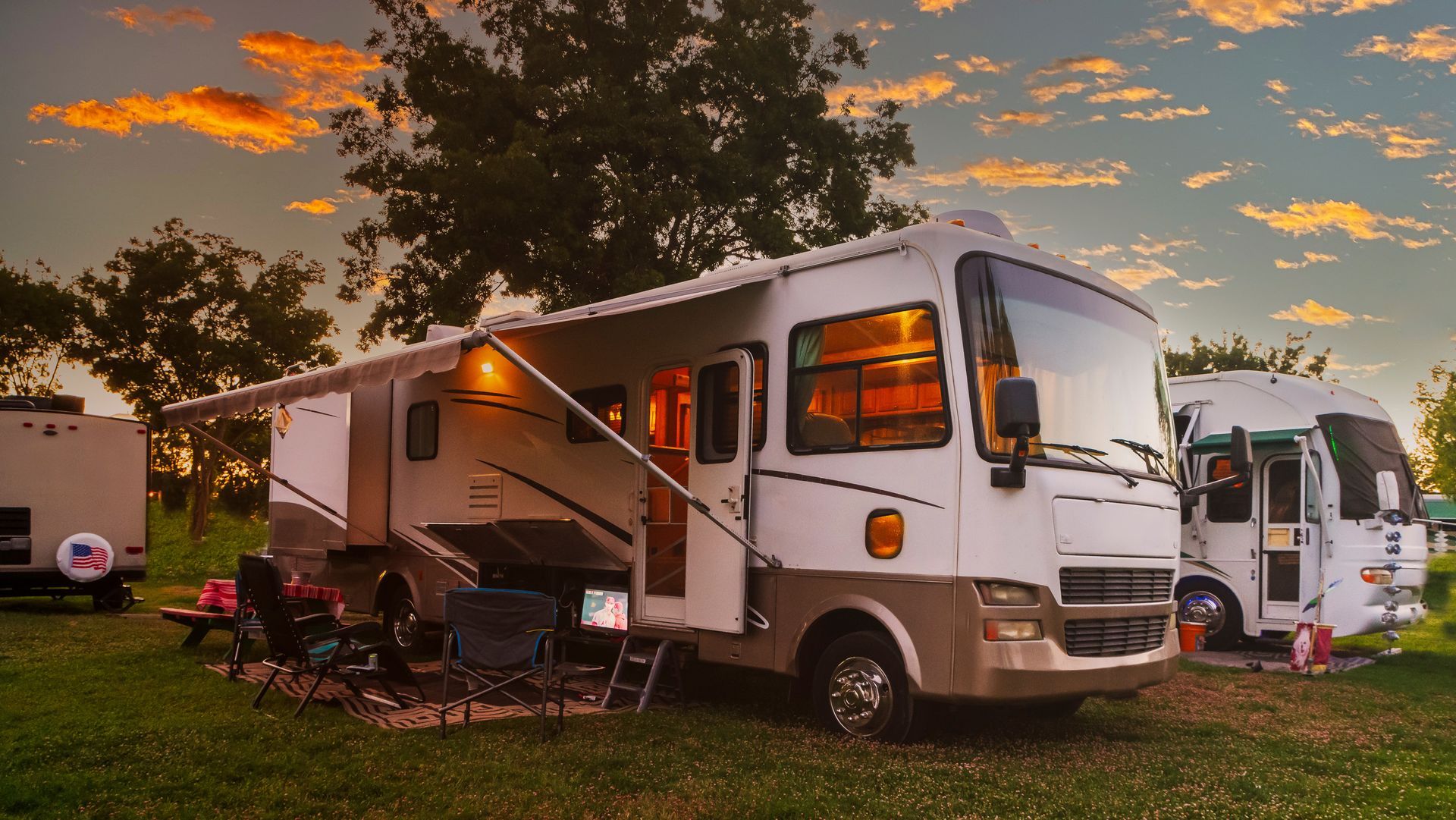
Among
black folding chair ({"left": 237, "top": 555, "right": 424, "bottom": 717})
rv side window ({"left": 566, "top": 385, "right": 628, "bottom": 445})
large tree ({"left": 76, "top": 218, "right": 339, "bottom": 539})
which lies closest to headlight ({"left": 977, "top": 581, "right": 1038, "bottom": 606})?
rv side window ({"left": 566, "top": 385, "right": 628, "bottom": 445})

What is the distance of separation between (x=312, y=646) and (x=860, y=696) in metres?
3.85

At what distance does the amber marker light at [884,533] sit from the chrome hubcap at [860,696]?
2.20 ft

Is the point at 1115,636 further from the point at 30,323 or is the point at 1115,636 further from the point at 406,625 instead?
the point at 30,323

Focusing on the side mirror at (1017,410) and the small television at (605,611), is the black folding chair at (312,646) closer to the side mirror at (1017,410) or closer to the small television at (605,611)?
the small television at (605,611)

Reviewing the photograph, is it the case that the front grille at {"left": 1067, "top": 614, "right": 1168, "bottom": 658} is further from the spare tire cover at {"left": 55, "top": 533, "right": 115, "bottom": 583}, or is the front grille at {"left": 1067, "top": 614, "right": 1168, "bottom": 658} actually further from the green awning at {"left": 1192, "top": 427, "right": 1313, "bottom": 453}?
the spare tire cover at {"left": 55, "top": 533, "right": 115, "bottom": 583}

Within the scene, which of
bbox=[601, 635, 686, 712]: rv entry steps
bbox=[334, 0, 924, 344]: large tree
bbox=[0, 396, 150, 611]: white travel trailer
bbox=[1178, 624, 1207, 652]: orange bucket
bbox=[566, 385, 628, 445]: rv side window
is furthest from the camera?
bbox=[334, 0, 924, 344]: large tree

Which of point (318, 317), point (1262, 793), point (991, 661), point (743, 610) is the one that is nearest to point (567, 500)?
point (743, 610)

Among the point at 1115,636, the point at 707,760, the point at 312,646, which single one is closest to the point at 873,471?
the point at 1115,636

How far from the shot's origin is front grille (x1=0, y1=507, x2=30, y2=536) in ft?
44.2

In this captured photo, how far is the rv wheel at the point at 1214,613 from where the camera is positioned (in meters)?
12.1

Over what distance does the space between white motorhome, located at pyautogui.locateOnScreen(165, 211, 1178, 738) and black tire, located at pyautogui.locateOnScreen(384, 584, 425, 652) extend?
1810mm

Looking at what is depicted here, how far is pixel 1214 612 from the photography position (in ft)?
40.2

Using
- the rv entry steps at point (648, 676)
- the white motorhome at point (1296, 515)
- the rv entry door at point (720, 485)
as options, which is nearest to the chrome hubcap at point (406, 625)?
the rv entry steps at point (648, 676)

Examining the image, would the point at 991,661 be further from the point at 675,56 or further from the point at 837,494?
the point at 675,56
